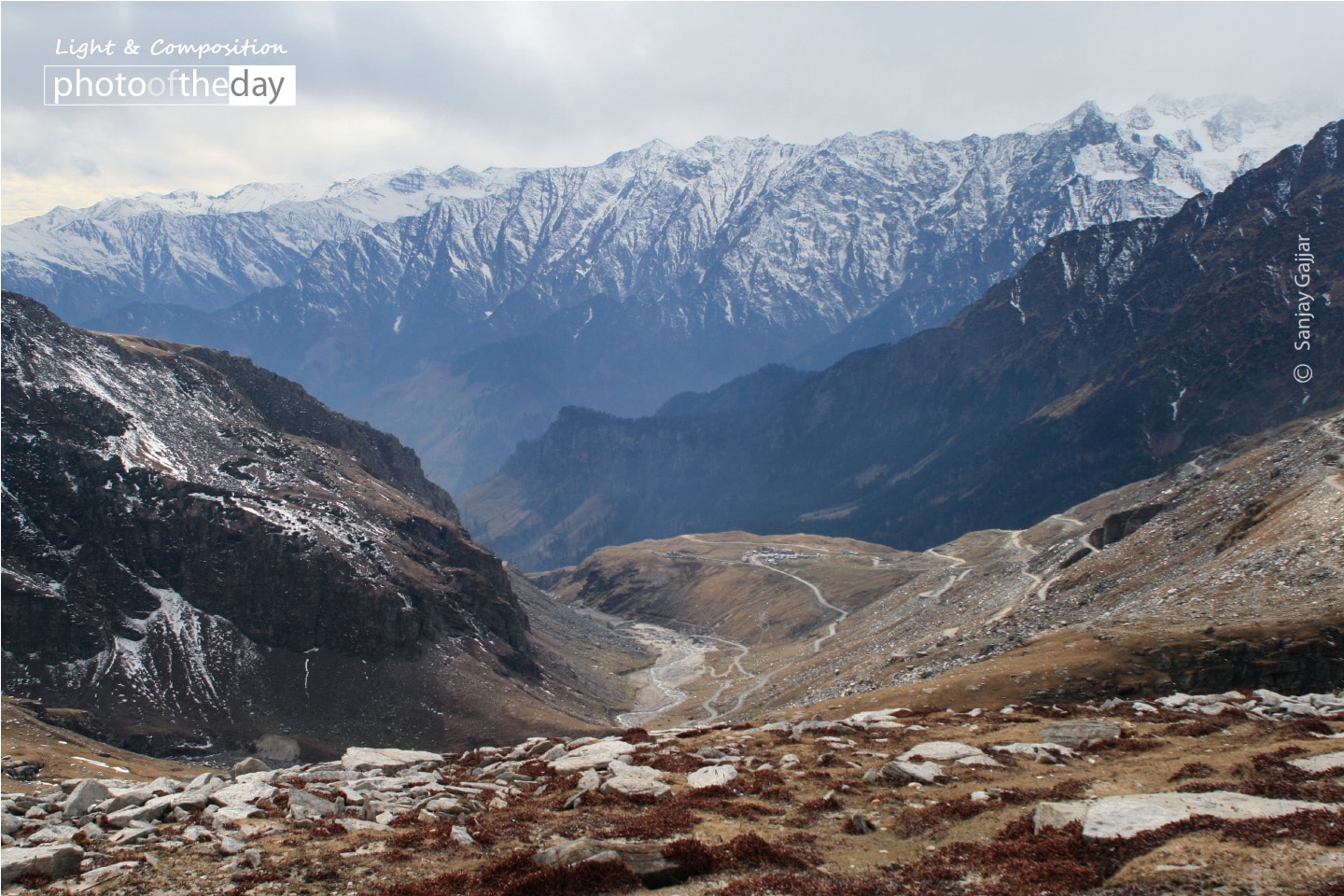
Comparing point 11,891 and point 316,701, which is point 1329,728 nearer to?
point 11,891

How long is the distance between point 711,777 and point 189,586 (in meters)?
149

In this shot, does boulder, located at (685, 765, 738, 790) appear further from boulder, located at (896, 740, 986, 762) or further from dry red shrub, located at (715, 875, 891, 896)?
dry red shrub, located at (715, 875, 891, 896)

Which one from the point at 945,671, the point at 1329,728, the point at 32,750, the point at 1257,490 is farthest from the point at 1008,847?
the point at 1257,490

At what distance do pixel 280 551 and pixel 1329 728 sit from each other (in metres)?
163

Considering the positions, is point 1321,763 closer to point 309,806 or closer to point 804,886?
point 804,886

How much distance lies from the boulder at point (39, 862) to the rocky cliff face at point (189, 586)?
374 feet

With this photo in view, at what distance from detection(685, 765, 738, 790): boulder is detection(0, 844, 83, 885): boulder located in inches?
820

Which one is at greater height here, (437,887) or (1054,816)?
(437,887)

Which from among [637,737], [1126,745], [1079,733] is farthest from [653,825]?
[637,737]

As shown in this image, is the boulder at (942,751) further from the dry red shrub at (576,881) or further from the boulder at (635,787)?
the dry red shrub at (576,881)

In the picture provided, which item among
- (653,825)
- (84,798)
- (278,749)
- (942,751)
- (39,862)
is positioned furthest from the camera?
(278,749)

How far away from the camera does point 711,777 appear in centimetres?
3781

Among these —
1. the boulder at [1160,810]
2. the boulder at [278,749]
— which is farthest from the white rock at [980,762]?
the boulder at [278,749]

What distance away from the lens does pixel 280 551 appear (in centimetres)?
16738
